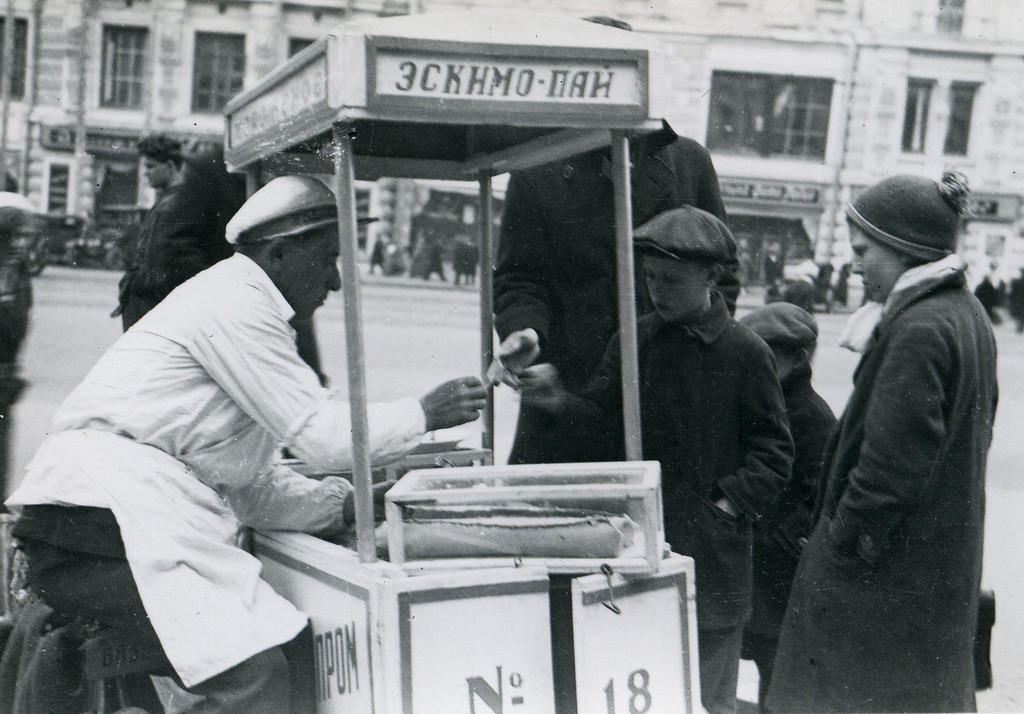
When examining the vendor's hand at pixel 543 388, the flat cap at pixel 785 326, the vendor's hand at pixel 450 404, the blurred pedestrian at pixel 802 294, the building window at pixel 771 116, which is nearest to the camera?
the vendor's hand at pixel 450 404

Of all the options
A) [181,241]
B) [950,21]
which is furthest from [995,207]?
[181,241]

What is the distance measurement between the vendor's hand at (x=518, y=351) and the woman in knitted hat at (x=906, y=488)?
0.82 m

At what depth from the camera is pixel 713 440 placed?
268cm

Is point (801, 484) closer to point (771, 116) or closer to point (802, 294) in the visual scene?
point (802, 294)

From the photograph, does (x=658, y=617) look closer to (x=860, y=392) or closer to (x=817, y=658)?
(x=817, y=658)

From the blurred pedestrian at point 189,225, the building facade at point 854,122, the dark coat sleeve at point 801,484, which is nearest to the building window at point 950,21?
the building facade at point 854,122

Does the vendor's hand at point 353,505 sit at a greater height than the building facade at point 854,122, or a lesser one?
lesser

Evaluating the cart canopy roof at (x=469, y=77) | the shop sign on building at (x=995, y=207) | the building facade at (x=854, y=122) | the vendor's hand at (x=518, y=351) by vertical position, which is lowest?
the vendor's hand at (x=518, y=351)

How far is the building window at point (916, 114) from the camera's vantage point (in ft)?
66.7

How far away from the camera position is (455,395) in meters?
2.30

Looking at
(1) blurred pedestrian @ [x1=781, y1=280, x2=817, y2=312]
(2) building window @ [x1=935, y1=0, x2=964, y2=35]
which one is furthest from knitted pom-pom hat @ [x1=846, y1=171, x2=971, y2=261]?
(2) building window @ [x1=935, y1=0, x2=964, y2=35]

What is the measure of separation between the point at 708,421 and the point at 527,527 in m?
0.68

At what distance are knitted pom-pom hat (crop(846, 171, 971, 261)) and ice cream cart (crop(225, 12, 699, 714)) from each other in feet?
2.10

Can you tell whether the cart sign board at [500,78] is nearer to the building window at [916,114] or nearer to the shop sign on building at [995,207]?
the building window at [916,114]
